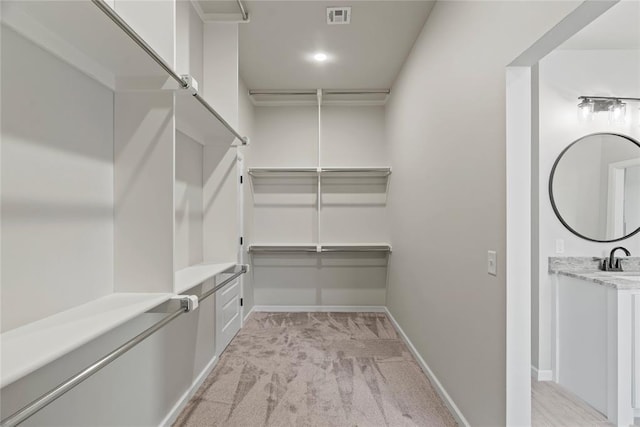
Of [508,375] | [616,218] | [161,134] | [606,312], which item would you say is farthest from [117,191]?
[616,218]

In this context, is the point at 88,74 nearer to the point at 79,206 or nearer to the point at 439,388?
the point at 79,206

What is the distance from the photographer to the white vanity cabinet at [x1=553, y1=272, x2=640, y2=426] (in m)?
1.88

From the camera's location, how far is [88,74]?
111 cm

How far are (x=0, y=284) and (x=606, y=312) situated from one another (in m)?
2.90

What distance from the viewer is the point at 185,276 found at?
1649mm

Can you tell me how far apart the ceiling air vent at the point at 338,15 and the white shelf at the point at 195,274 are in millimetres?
1999

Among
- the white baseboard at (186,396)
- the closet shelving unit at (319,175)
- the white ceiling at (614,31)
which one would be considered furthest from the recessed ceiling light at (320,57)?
the white baseboard at (186,396)

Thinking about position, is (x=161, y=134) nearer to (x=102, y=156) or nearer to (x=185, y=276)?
(x=102, y=156)

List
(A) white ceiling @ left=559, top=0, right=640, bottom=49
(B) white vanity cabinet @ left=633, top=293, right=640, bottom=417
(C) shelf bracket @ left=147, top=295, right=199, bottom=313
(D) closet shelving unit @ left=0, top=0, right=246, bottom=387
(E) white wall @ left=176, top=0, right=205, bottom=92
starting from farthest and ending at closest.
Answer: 1. (A) white ceiling @ left=559, top=0, right=640, bottom=49
2. (E) white wall @ left=176, top=0, right=205, bottom=92
3. (B) white vanity cabinet @ left=633, top=293, right=640, bottom=417
4. (C) shelf bracket @ left=147, top=295, right=199, bottom=313
5. (D) closet shelving unit @ left=0, top=0, right=246, bottom=387

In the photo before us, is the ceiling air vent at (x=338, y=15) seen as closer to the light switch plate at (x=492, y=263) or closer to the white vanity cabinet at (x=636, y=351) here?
the light switch plate at (x=492, y=263)

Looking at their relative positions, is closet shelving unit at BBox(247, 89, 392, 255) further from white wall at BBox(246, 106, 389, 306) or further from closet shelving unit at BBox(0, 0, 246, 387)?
closet shelving unit at BBox(0, 0, 246, 387)

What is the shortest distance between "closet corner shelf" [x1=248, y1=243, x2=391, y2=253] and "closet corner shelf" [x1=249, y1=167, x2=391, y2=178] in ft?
3.01

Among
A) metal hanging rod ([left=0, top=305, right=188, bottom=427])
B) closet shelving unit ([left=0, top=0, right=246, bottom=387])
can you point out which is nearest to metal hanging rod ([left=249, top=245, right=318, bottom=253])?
closet shelving unit ([left=0, top=0, right=246, bottom=387])

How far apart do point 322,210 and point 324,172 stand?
51cm
